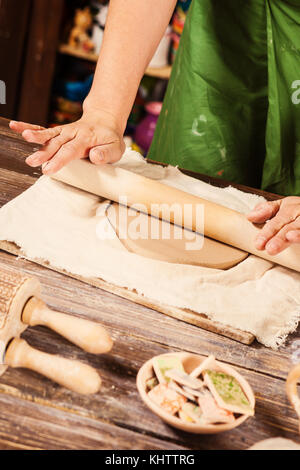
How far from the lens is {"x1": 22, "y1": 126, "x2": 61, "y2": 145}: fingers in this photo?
1142mm

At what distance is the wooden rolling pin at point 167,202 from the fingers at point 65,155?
Result: 4 cm

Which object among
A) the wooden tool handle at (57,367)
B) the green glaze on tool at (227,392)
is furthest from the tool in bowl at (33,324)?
the green glaze on tool at (227,392)

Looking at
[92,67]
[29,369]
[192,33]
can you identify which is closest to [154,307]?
[29,369]

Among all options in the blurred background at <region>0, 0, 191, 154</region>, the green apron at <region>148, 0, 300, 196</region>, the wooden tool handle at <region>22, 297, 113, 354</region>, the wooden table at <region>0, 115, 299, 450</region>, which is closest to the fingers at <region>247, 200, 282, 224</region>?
the wooden table at <region>0, 115, 299, 450</region>

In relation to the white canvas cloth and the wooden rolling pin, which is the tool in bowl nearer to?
the white canvas cloth

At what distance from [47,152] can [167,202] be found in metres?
0.28

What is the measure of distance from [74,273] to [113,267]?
0.25 ft

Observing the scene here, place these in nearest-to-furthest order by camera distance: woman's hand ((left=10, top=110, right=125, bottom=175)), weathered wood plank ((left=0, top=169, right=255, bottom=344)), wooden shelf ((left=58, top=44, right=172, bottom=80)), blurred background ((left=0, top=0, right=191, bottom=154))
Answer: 1. weathered wood plank ((left=0, top=169, right=255, bottom=344))
2. woman's hand ((left=10, top=110, right=125, bottom=175))
3. blurred background ((left=0, top=0, right=191, bottom=154))
4. wooden shelf ((left=58, top=44, right=172, bottom=80))

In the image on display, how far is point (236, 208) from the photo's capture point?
4.42 ft

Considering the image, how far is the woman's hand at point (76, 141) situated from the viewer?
3.78 ft

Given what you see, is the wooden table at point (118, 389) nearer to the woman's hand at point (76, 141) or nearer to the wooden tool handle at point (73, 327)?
the wooden tool handle at point (73, 327)

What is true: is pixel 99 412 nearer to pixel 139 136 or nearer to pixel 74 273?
pixel 74 273

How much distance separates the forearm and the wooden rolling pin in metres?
0.18
